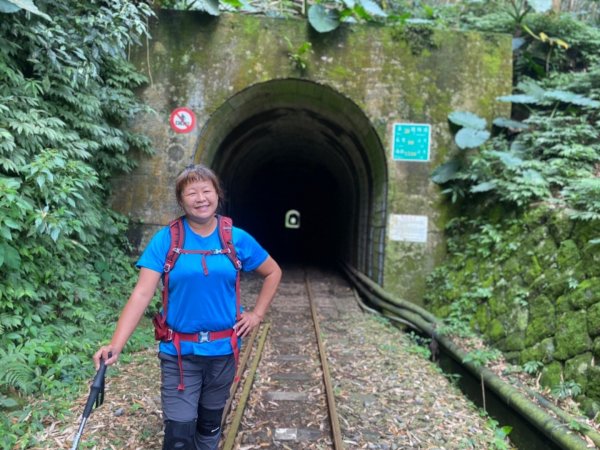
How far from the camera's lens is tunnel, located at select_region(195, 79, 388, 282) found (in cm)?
756

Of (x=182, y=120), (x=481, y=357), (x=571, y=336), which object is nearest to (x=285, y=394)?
(x=481, y=357)

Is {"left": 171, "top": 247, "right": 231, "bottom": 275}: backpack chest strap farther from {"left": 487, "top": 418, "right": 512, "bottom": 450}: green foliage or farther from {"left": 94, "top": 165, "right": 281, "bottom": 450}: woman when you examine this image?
{"left": 487, "top": 418, "right": 512, "bottom": 450}: green foliage

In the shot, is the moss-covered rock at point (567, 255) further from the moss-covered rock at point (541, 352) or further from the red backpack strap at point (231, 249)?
the red backpack strap at point (231, 249)

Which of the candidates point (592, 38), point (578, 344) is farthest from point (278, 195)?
point (578, 344)

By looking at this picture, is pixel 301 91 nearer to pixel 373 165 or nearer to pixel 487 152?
pixel 373 165

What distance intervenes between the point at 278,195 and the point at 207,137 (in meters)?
14.9

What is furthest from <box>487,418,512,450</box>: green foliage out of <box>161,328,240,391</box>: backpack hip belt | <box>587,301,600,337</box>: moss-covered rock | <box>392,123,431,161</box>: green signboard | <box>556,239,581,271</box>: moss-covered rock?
<box>392,123,431,161</box>: green signboard

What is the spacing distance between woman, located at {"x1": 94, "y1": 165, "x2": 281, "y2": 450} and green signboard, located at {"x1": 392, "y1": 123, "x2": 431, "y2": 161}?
543cm

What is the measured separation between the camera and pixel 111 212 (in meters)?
6.59

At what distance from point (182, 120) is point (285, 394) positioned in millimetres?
4675

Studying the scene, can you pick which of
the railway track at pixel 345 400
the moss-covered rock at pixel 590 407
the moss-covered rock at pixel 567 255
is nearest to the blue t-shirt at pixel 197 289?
the railway track at pixel 345 400

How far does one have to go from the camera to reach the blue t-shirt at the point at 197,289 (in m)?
2.13

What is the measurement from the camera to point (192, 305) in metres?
2.16

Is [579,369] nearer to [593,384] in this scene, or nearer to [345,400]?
[593,384]
